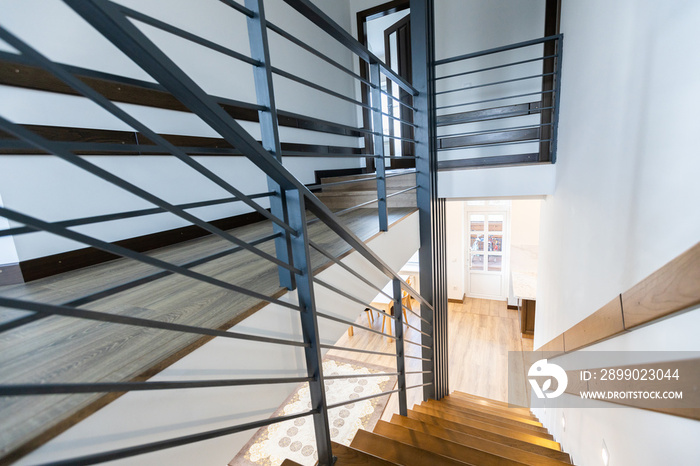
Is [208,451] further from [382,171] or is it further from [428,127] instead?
[428,127]

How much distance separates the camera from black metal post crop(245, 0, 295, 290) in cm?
100

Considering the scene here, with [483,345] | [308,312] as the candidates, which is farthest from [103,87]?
[483,345]

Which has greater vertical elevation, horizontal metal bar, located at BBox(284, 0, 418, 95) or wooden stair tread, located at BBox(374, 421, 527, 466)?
horizontal metal bar, located at BBox(284, 0, 418, 95)

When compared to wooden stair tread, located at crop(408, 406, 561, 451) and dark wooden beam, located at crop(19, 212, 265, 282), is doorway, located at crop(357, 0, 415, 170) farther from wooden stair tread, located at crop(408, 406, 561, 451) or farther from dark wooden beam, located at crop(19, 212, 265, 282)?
wooden stair tread, located at crop(408, 406, 561, 451)

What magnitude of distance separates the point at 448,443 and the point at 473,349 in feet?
14.7

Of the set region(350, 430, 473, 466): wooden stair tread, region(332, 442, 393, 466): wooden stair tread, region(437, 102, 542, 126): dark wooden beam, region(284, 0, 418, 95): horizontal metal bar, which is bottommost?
region(350, 430, 473, 466): wooden stair tread

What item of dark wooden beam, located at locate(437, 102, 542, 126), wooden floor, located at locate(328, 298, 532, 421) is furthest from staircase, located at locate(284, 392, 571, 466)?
dark wooden beam, located at locate(437, 102, 542, 126)

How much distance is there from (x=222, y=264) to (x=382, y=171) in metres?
0.99

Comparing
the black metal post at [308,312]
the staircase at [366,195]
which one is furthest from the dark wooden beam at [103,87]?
the staircase at [366,195]

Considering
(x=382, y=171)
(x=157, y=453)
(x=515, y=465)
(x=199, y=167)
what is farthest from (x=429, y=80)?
(x=157, y=453)

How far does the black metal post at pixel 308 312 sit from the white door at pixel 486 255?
283 inches

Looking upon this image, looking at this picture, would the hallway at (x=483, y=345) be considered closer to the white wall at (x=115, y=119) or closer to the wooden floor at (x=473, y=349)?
the wooden floor at (x=473, y=349)

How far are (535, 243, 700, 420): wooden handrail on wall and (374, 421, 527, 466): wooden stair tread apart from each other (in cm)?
63

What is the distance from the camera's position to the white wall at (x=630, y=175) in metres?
0.95
